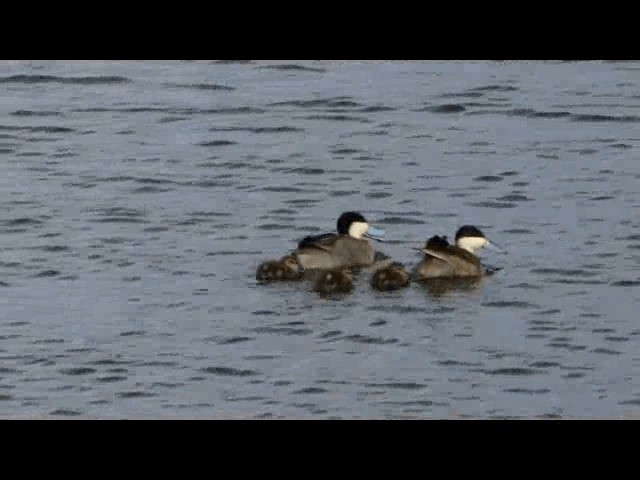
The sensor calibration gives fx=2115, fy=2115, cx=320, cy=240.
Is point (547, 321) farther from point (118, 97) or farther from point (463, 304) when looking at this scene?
point (118, 97)

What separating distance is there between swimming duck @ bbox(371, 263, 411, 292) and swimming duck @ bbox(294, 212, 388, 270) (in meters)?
0.66

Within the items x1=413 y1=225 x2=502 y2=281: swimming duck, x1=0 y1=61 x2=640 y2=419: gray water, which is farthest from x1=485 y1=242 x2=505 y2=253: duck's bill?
x1=413 y1=225 x2=502 y2=281: swimming duck

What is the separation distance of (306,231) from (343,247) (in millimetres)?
1098

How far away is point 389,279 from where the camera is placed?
1591 cm

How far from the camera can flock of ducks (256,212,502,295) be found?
1595cm

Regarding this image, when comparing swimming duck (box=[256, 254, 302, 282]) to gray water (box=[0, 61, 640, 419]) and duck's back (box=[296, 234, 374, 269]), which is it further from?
duck's back (box=[296, 234, 374, 269])

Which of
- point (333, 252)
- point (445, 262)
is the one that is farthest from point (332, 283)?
point (445, 262)

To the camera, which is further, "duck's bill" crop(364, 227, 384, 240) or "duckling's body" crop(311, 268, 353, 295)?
"duck's bill" crop(364, 227, 384, 240)

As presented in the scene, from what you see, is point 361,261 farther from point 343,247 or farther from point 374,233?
point 374,233

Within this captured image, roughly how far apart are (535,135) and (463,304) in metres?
6.45

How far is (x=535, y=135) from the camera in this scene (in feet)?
71.4

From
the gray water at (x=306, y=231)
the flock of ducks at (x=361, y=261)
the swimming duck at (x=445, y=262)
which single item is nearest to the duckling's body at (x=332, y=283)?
the flock of ducks at (x=361, y=261)

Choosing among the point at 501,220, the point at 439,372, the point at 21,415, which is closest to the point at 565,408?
the point at 439,372

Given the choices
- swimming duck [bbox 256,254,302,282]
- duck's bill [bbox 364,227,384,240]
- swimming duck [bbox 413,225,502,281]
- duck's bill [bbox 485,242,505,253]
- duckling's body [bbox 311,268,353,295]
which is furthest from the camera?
duck's bill [bbox 364,227,384,240]
